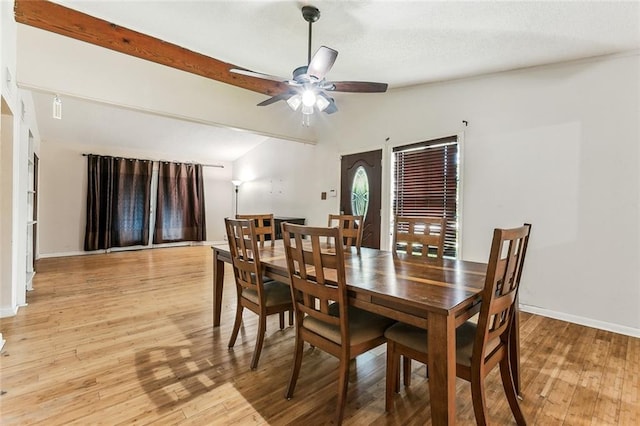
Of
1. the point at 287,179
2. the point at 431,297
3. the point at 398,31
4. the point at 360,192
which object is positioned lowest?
the point at 431,297

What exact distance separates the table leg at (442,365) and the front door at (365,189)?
3.36m

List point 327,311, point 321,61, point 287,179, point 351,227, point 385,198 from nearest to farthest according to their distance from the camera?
1. point 327,311
2. point 321,61
3. point 351,227
4. point 385,198
5. point 287,179

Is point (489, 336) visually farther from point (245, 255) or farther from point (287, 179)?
point (287, 179)

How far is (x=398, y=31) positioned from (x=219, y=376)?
2954mm

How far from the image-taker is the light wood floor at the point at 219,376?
1596 mm

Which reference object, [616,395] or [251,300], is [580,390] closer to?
[616,395]

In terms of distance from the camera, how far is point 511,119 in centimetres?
319

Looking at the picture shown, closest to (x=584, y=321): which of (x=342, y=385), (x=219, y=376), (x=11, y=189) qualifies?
(x=342, y=385)

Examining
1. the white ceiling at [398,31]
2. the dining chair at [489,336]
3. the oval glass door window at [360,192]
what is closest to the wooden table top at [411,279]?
the dining chair at [489,336]

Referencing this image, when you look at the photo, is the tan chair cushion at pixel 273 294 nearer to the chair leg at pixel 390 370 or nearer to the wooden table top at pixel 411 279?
the wooden table top at pixel 411 279

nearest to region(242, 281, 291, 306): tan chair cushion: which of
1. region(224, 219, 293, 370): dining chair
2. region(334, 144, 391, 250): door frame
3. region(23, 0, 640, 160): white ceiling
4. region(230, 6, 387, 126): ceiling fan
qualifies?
region(224, 219, 293, 370): dining chair

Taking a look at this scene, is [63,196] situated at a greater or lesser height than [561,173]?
lesser

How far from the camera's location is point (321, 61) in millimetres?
2045

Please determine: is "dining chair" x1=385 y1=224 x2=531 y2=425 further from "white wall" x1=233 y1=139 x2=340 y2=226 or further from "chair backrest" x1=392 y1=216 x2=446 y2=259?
"white wall" x1=233 y1=139 x2=340 y2=226
